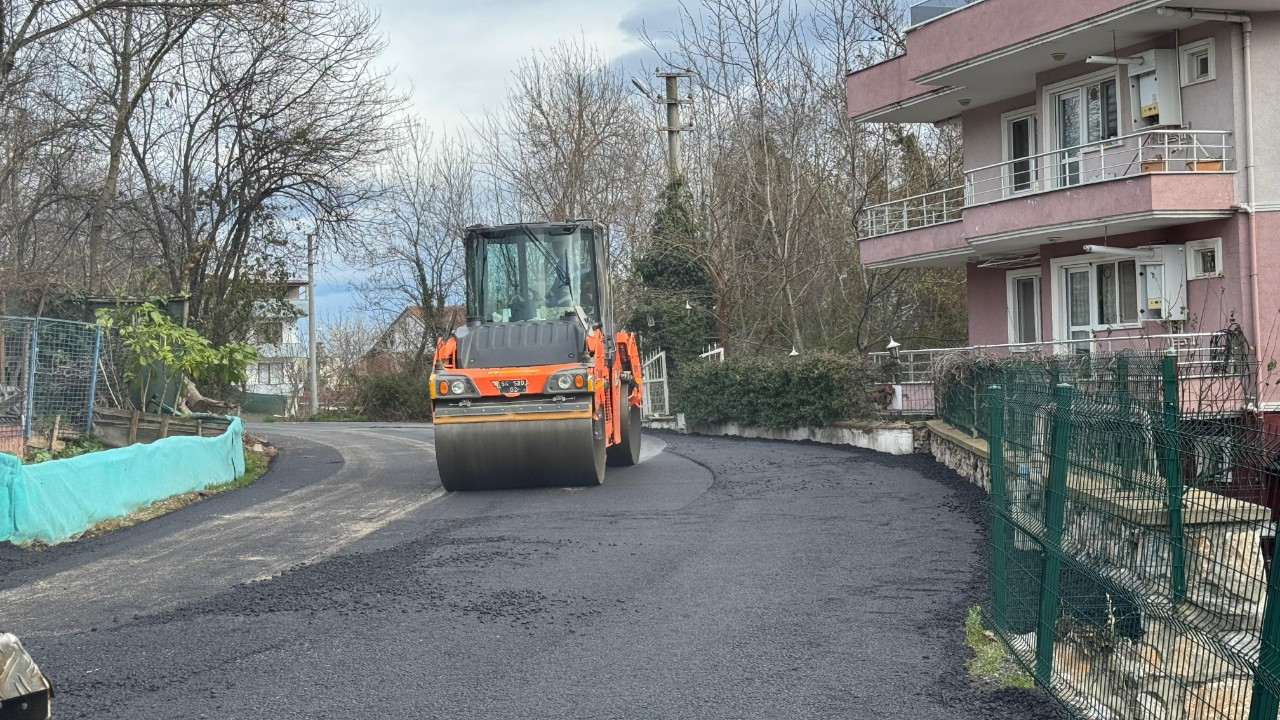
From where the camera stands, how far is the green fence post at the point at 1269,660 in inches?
134

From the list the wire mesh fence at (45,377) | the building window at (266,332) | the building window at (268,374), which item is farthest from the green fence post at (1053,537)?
the building window at (268,374)

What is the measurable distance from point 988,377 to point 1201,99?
7397mm

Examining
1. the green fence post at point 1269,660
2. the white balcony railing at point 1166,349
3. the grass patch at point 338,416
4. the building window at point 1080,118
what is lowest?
the grass patch at point 338,416

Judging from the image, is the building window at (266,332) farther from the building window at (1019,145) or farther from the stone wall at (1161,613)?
the stone wall at (1161,613)

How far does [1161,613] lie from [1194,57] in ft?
55.0

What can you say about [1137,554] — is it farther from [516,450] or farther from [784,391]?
[784,391]

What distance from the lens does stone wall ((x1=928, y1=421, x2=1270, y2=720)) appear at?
4105mm

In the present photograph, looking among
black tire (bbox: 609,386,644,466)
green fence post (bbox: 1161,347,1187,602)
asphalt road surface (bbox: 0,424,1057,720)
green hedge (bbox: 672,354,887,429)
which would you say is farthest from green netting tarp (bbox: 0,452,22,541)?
green hedge (bbox: 672,354,887,429)

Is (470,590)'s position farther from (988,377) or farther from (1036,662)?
(988,377)

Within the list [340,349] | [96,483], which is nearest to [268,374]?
[340,349]

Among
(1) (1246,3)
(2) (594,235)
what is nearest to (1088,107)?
(1) (1246,3)

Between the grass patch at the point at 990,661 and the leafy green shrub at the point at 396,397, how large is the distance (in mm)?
36646

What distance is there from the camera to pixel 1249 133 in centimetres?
1797

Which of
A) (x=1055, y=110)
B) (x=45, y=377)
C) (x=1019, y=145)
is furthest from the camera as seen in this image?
(x=1019, y=145)
